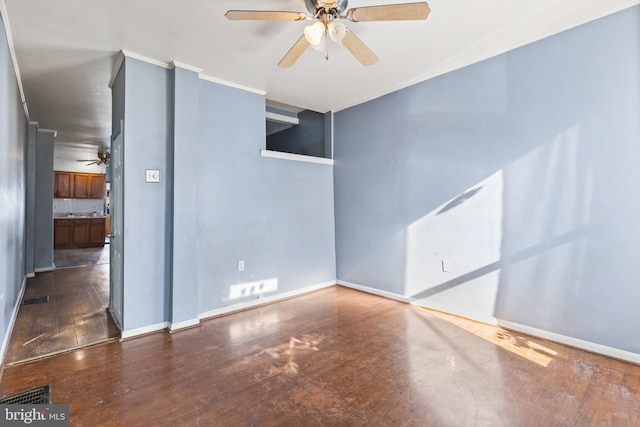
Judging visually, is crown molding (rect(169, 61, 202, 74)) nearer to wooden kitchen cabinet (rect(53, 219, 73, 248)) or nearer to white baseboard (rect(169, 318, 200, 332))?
white baseboard (rect(169, 318, 200, 332))

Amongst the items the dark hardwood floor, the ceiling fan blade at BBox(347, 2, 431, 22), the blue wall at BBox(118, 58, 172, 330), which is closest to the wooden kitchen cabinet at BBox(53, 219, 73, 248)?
the blue wall at BBox(118, 58, 172, 330)

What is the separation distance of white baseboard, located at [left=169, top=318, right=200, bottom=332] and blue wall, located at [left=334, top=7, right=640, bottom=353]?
2.23 metres

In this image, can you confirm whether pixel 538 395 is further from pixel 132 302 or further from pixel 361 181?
pixel 132 302

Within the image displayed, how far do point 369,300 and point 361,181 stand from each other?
156 centimetres

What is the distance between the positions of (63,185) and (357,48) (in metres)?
9.28

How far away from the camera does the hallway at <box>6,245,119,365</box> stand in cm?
247

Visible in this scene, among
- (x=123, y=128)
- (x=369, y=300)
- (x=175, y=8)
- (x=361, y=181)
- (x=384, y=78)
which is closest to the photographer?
(x=175, y=8)

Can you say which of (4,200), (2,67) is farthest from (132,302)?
(2,67)

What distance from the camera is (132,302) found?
271 centimetres

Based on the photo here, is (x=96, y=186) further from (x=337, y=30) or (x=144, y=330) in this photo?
(x=337, y=30)

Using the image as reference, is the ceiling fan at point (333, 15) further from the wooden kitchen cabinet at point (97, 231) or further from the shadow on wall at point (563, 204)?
the wooden kitchen cabinet at point (97, 231)

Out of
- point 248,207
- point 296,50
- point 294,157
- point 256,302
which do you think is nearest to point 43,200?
point 248,207

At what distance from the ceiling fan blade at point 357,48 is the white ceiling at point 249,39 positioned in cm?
31

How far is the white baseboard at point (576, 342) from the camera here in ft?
7.26
